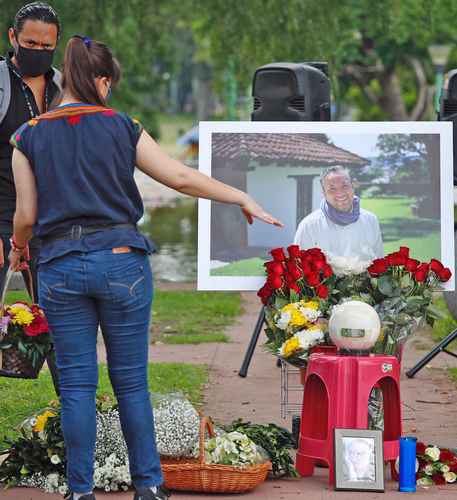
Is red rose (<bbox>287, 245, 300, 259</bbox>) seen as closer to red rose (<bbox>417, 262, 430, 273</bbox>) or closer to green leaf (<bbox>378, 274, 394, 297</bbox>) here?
green leaf (<bbox>378, 274, 394, 297</bbox>)

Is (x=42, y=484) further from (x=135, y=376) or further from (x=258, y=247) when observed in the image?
(x=258, y=247)

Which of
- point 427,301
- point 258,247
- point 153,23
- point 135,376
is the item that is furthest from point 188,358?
point 153,23

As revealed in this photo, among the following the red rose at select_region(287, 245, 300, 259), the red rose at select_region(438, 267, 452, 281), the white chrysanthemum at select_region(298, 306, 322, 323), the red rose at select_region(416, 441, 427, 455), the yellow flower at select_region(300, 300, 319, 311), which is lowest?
the red rose at select_region(416, 441, 427, 455)

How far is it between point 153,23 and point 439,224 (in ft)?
40.7

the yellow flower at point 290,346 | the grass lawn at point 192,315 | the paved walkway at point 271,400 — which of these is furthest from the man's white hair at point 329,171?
the grass lawn at point 192,315

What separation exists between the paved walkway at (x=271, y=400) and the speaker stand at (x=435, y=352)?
0.08m

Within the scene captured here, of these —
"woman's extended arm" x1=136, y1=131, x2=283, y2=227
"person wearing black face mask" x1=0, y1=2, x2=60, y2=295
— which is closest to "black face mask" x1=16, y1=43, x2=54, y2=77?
"person wearing black face mask" x1=0, y1=2, x2=60, y2=295

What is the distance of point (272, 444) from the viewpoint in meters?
6.73

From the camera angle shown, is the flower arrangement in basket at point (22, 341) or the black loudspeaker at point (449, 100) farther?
Answer: the black loudspeaker at point (449, 100)

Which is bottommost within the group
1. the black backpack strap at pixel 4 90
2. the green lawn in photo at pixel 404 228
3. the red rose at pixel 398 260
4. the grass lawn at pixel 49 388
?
the grass lawn at pixel 49 388

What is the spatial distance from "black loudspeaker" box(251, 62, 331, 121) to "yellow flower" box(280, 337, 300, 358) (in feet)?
8.43

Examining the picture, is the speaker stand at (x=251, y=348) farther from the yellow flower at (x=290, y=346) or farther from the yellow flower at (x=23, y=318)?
the yellow flower at (x=23, y=318)

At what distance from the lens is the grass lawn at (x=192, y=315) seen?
1191 cm

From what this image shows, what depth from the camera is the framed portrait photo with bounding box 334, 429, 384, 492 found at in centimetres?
642
